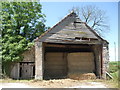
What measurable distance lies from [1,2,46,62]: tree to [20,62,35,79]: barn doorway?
0.90m

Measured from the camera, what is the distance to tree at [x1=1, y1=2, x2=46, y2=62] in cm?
1570

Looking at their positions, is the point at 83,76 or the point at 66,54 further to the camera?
the point at 66,54

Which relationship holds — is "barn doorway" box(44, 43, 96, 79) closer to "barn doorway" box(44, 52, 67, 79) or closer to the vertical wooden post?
"barn doorway" box(44, 52, 67, 79)

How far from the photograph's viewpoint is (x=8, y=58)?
1536 centimetres

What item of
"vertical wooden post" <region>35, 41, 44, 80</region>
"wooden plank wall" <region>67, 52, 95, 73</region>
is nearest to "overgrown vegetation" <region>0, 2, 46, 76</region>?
"vertical wooden post" <region>35, 41, 44, 80</region>

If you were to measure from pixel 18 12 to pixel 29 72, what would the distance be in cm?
685

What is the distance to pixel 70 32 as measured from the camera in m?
14.8

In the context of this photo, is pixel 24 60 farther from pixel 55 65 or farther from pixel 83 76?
pixel 83 76

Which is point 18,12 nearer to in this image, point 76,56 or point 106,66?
point 76,56

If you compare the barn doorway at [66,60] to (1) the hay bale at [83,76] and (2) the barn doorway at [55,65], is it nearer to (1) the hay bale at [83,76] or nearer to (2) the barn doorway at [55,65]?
(2) the barn doorway at [55,65]

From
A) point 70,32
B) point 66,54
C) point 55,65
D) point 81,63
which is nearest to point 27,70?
point 55,65

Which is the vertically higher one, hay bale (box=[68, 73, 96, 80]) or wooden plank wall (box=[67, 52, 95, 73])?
wooden plank wall (box=[67, 52, 95, 73])

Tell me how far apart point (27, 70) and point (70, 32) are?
5.88 m

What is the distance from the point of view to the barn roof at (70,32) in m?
14.4
